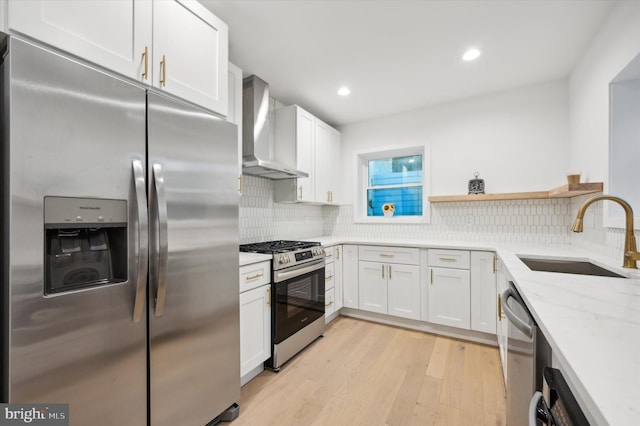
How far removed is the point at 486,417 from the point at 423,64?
105 inches

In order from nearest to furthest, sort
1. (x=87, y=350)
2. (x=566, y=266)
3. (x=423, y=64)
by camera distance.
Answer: (x=87, y=350), (x=566, y=266), (x=423, y=64)

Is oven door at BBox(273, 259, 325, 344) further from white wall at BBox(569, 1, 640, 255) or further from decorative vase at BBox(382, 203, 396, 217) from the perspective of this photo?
white wall at BBox(569, 1, 640, 255)

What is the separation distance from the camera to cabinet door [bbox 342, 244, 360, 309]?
3.23m

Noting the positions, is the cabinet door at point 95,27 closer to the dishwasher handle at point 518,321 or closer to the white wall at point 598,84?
the dishwasher handle at point 518,321

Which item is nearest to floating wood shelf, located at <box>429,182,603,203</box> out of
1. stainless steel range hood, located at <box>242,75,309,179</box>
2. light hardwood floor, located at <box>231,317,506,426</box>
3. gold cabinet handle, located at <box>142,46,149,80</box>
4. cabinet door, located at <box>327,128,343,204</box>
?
cabinet door, located at <box>327,128,343,204</box>

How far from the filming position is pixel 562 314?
0.80 metres

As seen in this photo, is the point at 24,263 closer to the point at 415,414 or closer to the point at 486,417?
the point at 415,414

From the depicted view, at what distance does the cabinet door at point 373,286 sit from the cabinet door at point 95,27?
2613 millimetres

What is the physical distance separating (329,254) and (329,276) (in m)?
0.24

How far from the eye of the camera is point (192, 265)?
4.58ft

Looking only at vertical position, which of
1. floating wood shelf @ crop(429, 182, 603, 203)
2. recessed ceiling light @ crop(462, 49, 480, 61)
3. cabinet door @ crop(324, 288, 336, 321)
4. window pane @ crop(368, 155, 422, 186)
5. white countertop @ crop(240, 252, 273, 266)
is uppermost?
recessed ceiling light @ crop(462, 49, 480, 61)

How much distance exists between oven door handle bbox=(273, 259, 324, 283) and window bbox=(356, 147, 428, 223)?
1.40 metres

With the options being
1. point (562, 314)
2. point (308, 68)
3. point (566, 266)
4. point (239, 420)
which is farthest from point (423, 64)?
point (239, 420)

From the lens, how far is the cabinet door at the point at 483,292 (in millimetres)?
2545
